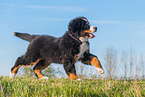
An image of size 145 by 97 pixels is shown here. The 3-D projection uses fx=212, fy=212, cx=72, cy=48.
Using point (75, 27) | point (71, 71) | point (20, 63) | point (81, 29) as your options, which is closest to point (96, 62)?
point (71, 71)

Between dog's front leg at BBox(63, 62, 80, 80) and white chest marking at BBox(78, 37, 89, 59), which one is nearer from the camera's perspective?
dog's front leg at BBox(63, 62, 80, 80)

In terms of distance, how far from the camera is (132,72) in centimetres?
652

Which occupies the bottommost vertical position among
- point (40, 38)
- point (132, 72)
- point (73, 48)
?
point (132, 72)

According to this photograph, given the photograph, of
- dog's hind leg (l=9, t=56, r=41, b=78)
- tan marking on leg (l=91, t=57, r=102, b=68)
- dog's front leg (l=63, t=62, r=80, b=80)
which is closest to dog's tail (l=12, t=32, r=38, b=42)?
dog's hind leg (l=9, t=56, r=41, b=78)

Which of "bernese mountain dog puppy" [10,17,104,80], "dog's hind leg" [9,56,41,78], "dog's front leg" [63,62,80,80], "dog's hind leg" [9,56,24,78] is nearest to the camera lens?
"dog's front leg" [63,62,80,80]

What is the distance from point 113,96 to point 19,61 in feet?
11.5

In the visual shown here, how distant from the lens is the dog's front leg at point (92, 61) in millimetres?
5496

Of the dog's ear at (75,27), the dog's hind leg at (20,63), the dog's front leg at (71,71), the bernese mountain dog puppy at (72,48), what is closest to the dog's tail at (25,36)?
the dog's hind leg at (20,63)

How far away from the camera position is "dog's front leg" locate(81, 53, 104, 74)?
550cm

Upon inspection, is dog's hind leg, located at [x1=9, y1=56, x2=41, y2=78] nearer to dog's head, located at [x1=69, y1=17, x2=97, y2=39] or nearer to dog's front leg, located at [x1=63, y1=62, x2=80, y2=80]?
dog's front leg, located at [x1=63, y1=62, x2=80, y2=80]

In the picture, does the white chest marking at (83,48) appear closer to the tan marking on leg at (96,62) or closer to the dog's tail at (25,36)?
the tan marking on leg at (96,62)

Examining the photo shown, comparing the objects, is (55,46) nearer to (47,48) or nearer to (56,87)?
(47,48)

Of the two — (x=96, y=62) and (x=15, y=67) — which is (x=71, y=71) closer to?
(x=96, y=62)

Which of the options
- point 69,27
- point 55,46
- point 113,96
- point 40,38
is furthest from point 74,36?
point 113,96
